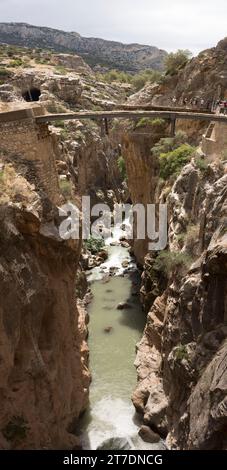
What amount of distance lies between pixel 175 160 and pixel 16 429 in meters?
17.3

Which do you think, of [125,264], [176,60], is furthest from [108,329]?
[176,60]

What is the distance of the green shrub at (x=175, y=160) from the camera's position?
25844mm

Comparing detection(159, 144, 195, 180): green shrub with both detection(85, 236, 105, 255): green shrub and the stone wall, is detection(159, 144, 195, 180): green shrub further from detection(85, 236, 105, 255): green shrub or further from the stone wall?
detection(85, 236, 105, 255): green shrub

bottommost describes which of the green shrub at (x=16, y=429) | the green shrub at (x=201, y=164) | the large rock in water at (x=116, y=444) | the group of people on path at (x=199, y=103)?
the large rock in water at (x=116, y=444)

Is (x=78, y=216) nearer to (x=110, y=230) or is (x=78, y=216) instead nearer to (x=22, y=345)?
(x=22, y=345)

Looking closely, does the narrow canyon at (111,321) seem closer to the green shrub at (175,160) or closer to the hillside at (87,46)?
the green shrub at (175,160)

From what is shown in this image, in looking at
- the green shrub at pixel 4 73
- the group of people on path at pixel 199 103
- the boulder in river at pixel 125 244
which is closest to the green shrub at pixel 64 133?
the boulder in river at pixel 125 244

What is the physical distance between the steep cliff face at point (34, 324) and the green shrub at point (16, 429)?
3cm

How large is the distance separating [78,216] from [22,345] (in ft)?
22.7

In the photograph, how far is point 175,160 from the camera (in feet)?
85.6

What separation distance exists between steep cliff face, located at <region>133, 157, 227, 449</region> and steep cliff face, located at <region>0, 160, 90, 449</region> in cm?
414

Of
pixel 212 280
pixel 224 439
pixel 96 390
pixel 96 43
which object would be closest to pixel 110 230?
pixel 96 390

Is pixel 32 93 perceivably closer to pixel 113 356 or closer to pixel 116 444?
pixel 113 356
